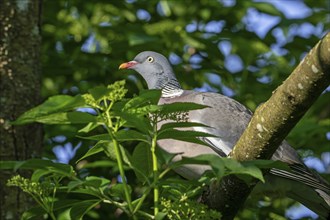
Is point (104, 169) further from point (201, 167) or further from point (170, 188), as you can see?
point (170, 188)

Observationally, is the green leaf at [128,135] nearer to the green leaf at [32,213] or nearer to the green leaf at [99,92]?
the green leaf at [99,92]

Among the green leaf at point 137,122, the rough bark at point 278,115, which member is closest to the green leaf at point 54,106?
the green leaf at point 137,122

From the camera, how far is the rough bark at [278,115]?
7.67ft

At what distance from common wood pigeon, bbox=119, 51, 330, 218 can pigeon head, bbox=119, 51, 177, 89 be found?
70 mm

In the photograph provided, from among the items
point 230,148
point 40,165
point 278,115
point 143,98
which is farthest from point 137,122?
point 230,148

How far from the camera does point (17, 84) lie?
3990mm

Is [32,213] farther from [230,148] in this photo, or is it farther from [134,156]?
[230,148]

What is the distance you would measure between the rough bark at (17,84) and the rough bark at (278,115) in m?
1.24

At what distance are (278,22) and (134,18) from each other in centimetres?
109

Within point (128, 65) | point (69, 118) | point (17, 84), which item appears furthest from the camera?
point (128, 65)

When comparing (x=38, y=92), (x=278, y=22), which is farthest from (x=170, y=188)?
(x=278, y=22)

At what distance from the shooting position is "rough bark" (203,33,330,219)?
2.34 meters

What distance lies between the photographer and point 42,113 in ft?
6.96

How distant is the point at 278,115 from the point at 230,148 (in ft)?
4.95
